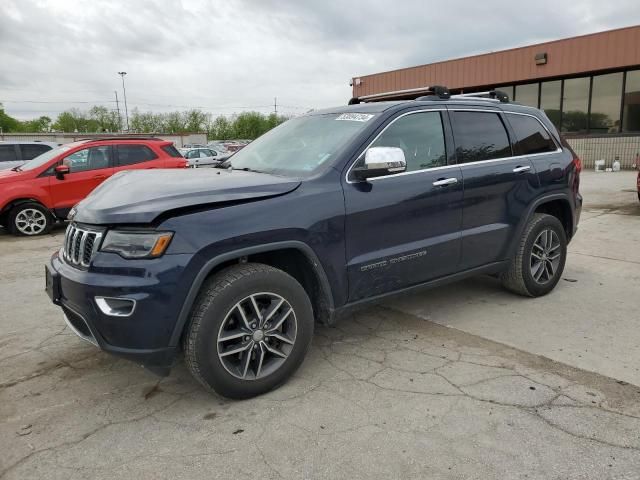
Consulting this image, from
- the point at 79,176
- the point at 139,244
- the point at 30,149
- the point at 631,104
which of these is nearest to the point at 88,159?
the point at 79,176

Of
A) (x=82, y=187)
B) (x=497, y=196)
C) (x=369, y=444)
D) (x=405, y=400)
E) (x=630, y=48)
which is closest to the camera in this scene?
(x=369, y=444)

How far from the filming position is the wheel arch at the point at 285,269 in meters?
2.59

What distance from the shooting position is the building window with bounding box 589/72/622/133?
57.7 feet

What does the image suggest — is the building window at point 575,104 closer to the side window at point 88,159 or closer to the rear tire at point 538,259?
the rear tire at point 538,259

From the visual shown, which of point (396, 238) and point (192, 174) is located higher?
point (192, 174)

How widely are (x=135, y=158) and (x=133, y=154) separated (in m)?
0.08

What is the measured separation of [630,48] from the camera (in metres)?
16.4

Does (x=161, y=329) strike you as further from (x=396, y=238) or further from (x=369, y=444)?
(x=396, y=238)

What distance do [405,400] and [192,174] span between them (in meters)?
2.00

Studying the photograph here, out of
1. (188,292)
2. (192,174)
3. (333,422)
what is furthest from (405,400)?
(192,174)

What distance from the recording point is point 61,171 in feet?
28.5

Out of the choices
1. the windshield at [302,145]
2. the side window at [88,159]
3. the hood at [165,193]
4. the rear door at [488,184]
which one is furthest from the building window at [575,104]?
the hood at [165,193]

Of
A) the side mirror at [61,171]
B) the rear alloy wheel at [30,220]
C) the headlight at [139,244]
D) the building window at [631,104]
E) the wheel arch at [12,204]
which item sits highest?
the building window at [631,104]

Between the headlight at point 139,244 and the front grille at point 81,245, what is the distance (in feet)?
0.39
